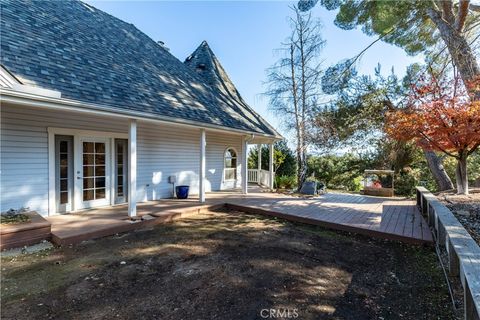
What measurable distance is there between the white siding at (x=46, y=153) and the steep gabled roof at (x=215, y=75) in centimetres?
271

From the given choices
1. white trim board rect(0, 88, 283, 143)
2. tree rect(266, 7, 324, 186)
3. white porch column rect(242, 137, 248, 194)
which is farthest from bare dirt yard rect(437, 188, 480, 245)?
white trim board rect(0, 88, 283, 143)

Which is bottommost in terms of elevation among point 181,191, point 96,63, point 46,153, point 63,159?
point 181,191

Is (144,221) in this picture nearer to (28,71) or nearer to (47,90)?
(47,90)

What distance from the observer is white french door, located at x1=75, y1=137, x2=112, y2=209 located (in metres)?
6.11

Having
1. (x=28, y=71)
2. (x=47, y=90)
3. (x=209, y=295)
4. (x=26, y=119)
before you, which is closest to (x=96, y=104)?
(x=47, y=90)

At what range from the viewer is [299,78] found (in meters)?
10.8

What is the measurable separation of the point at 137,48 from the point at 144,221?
6539mm

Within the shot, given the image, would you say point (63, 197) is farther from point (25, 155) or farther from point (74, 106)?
point (74, 106)

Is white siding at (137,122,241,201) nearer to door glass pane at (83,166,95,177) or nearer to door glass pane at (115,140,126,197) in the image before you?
door glass pane at (115,140,126,197)

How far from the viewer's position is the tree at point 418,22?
7570 millimetres

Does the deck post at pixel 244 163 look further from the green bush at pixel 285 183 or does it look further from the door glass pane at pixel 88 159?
the door glass pane at pixel 88 159

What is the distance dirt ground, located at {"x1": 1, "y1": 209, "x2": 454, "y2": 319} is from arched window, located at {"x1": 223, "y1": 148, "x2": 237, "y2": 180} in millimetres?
6159

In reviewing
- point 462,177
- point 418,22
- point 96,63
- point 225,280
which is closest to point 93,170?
point 96,63

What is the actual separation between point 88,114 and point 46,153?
122 centimetres
